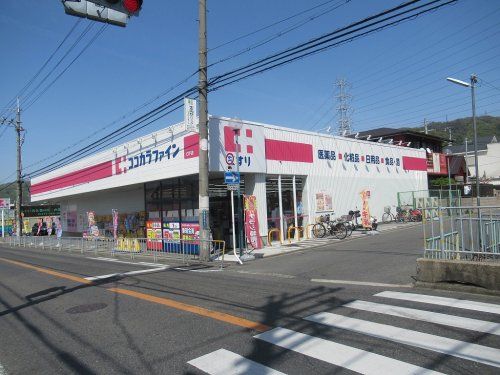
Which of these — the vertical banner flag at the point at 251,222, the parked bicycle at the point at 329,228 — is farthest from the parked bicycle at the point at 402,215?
the vertical banner flag at the point at 251,222

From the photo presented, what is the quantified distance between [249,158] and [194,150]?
8.89 ft

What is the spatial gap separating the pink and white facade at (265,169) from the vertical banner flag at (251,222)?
1.09m

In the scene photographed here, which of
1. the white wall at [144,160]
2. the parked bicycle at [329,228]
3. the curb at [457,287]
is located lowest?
the curb at [457,287]

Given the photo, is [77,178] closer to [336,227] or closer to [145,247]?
[145,247]

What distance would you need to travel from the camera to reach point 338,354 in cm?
486

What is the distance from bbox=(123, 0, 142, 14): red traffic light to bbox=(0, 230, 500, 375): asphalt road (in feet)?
15.6

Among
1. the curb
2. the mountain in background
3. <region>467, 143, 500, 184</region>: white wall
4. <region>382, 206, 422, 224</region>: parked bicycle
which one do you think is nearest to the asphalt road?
the curb

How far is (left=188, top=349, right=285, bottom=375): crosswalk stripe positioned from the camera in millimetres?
4477

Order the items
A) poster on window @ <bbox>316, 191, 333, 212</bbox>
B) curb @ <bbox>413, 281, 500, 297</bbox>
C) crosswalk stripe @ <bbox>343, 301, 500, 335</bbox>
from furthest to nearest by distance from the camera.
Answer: poster on window @ <bbox>316, 191, 333, 212</bbox>, curb @ <bbox>413, 281, 500, 297</bbox>, crosswalk stripe @ <bbox>343, 301, 500, 335</bbox>

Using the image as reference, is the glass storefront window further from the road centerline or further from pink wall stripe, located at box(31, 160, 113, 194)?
the road centerline

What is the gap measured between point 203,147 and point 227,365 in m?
11.4

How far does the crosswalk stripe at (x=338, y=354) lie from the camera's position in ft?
14.3

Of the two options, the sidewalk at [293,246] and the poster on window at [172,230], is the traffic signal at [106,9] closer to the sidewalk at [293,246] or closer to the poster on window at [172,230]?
the sidewalk at [293,246]

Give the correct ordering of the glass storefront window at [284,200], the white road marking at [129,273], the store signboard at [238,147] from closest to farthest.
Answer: the white road marking at [129,273] < the store signboard at [238,147] < the glass storefront window at [284,200]
